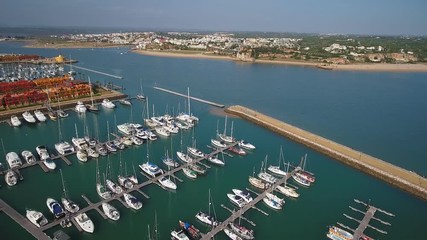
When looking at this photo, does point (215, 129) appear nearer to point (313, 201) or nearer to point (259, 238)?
point (313, 201)

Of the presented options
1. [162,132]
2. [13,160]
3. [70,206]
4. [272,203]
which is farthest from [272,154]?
[13,160]

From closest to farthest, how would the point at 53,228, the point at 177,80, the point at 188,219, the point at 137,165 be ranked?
the point at 53,228, the point at 188,219, the point at 137,165, the point at 177,80

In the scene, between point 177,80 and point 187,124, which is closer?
point 187,124

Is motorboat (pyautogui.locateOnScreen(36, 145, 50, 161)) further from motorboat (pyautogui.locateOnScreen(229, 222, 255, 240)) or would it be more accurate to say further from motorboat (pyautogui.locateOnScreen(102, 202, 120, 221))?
motorboat (pyautogui.locateOnScreen(229, 222, 255, 240))

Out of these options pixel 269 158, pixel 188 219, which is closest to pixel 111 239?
pixel 188 219

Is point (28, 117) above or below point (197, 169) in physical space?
above

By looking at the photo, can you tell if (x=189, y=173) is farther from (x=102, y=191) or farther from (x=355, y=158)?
(x=355, y=158)

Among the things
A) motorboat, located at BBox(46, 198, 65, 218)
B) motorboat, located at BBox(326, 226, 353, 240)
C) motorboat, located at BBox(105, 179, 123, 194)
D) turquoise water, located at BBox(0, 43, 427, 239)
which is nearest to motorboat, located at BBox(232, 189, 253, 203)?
turquoise water, located at BBox(0, 43, 427, 239)
